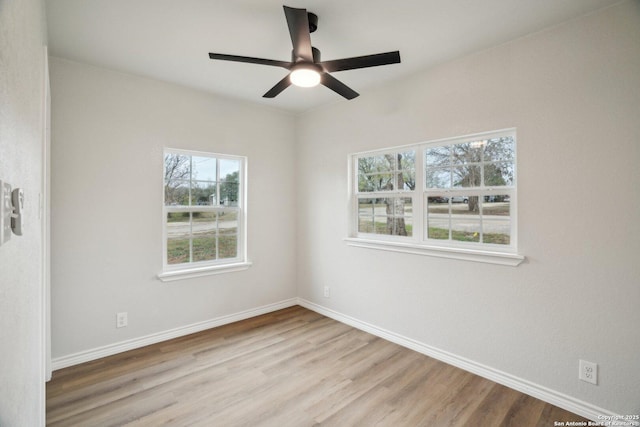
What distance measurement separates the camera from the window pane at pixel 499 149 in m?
2.51

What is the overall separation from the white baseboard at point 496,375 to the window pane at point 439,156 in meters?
1.71

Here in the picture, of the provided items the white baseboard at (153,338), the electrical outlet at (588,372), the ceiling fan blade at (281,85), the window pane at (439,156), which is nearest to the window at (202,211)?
the white baseboard at (153,338)

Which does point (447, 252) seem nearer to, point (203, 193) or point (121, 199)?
point (203, 193)

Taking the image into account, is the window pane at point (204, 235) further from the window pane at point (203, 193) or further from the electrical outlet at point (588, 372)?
the electrical outlet at point (588, 372)

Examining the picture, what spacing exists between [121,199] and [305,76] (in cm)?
209

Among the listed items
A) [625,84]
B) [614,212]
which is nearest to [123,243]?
[614,212]

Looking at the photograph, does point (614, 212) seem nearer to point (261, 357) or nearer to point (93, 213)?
point (261, 357)

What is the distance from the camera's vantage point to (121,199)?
2941mm

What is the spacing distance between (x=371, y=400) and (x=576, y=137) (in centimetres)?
232

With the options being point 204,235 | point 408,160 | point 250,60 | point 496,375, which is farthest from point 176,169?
point 496,375

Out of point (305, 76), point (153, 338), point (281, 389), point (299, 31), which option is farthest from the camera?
point (153, 338)

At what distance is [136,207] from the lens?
3.03 meters

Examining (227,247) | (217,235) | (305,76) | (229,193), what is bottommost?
(227,247)

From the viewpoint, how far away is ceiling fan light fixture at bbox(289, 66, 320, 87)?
6.83 ft
